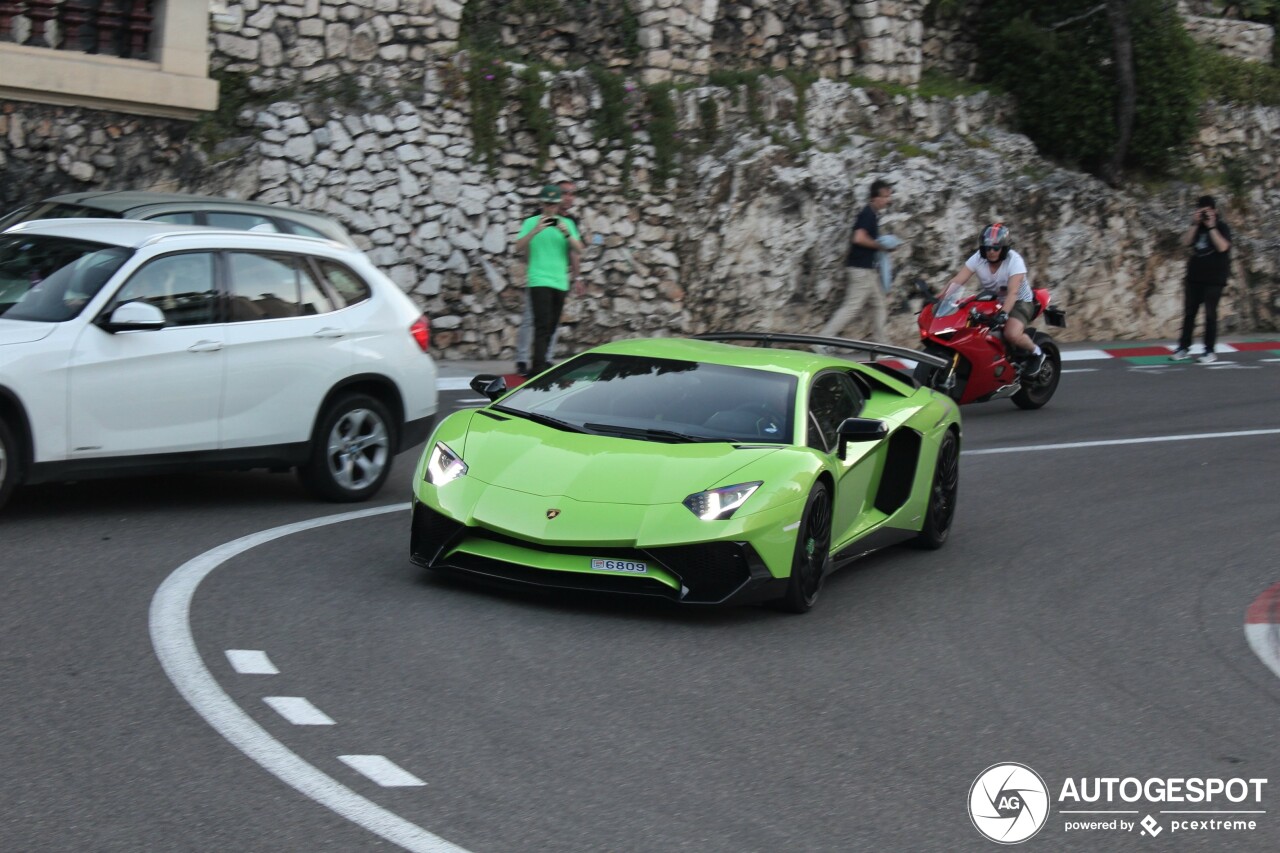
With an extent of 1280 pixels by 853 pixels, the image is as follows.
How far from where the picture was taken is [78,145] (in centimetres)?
1797

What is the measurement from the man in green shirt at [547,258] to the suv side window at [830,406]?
7.39 meters

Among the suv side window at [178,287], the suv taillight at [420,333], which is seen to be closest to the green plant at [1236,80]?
the suv taillight at [420,333]

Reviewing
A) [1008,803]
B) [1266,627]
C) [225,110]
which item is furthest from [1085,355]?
[1008,803]

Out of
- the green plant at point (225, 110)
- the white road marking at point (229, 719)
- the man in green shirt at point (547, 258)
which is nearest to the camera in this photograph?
the white road marking at point (229, 719)

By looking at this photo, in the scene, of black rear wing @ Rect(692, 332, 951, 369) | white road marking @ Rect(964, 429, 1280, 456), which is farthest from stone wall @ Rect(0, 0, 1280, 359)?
black rear wing @ Rect(692, 332, 951, 369)

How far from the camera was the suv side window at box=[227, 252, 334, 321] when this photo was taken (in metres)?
9.66

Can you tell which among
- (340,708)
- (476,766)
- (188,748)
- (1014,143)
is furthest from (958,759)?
(1014,143)

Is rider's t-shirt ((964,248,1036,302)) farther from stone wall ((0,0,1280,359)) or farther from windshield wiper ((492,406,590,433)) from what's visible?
windshield wiper ((492,406,590,433))

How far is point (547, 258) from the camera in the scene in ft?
53.5

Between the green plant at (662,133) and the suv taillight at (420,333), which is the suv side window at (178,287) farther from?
the green plant at (662,133)

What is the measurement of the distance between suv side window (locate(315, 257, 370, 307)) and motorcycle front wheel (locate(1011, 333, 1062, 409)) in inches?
293

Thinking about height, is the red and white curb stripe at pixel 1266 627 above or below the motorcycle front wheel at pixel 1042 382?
below

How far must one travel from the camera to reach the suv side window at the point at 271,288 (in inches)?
380

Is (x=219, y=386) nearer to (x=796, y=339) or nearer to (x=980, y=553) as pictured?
(x=796, y=339)
